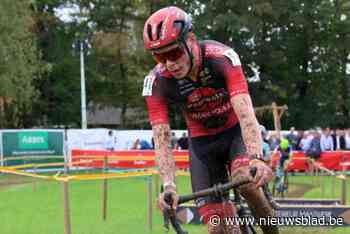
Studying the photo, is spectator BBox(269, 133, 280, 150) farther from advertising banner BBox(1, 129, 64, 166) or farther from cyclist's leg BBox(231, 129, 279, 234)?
cyclist's leg BBox(231, 129, 279, 234)

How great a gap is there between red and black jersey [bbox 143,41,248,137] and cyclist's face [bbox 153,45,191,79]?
0.27m

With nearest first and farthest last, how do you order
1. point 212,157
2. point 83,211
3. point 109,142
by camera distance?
point 212,157 < point 83,211 < point 109,142

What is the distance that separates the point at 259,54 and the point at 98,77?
1292cm

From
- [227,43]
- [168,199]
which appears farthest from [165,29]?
[227,43]

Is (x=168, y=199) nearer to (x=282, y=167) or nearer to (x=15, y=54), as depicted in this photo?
(x=282, y=167)

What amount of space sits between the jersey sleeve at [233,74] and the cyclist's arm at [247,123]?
0.19 feet

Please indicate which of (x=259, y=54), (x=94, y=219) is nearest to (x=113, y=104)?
(x=259, y=54)

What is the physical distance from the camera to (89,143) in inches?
1136

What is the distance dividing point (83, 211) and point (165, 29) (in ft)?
30.8

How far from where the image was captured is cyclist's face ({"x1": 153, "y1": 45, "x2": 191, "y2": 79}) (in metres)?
4.66

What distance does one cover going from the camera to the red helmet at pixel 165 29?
4.59 m

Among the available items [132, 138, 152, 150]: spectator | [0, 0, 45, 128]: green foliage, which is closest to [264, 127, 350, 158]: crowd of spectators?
[132, 138, 152, 150]: spectator

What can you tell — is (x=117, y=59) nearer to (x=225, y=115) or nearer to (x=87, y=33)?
(x=87, y=33)

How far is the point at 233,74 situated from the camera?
16.1 feet
